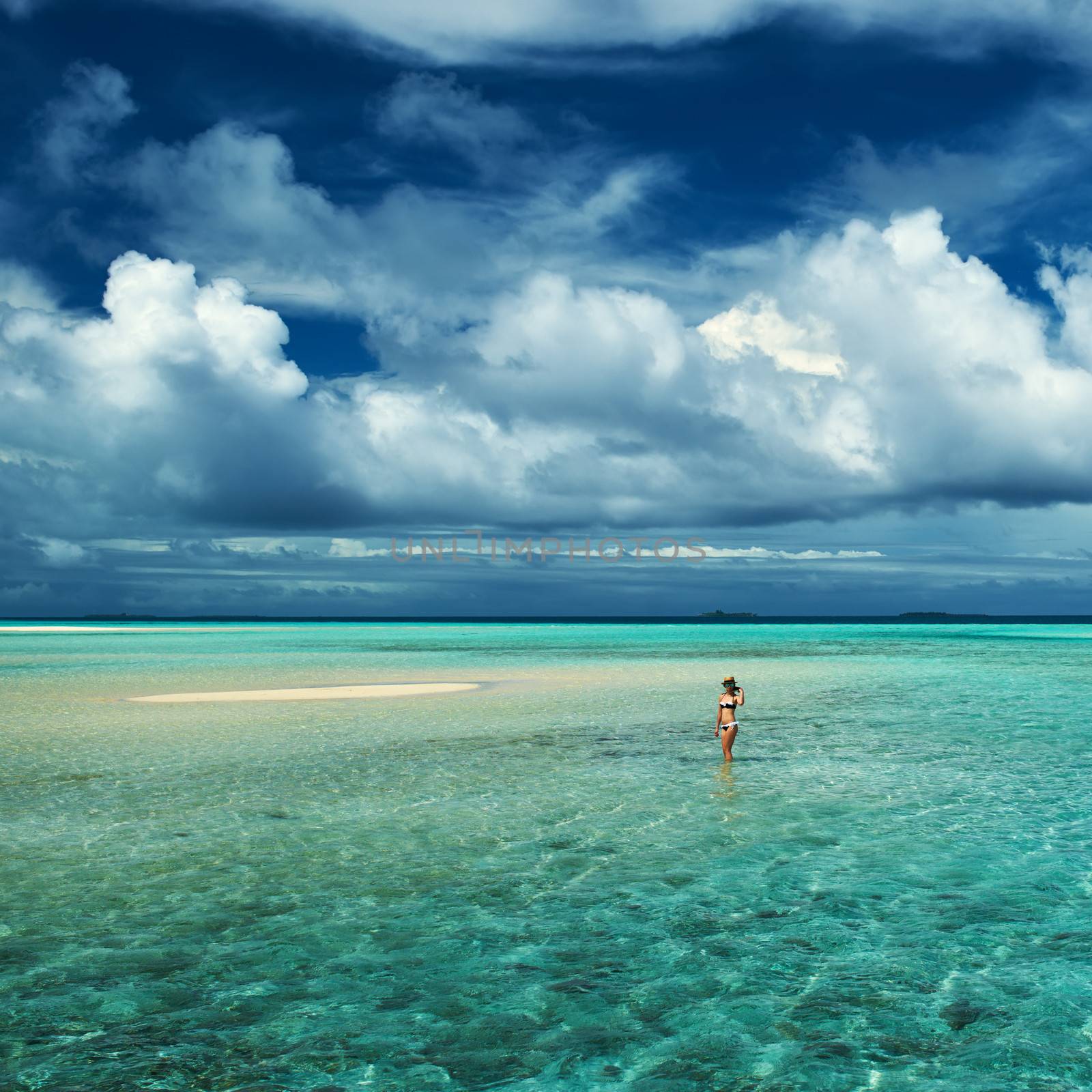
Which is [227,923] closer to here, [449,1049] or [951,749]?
[449,1049]

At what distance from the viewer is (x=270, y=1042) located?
28.6ft

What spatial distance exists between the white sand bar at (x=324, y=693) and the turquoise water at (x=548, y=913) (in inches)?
553

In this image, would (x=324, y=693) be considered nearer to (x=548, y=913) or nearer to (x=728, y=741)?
(x=728, y=741)

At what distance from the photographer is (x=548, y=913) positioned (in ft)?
39.9

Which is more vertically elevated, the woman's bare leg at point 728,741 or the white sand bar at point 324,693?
the woman's bare leg at point 728,741

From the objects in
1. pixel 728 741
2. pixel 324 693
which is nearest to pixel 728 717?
pixel 728 741

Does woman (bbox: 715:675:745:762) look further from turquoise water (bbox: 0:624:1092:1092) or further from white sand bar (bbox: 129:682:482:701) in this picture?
white sand bar (bbox: 129:682:482:701)

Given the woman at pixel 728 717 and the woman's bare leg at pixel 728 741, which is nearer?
the woman at pixel 728 717

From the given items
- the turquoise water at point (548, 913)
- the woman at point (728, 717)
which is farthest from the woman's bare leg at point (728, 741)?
the turquoise water at point (548, 913)

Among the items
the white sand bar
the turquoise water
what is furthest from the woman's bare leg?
the white sand bar

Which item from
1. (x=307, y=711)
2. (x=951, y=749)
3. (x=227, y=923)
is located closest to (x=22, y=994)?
(x=227, y=923)

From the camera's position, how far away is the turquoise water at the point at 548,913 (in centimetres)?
848

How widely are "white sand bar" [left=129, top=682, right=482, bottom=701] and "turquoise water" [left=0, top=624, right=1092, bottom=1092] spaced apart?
1404 centimetres

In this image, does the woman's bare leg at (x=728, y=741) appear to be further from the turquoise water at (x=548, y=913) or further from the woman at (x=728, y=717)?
the turquoise water at (x=548, y=913)
